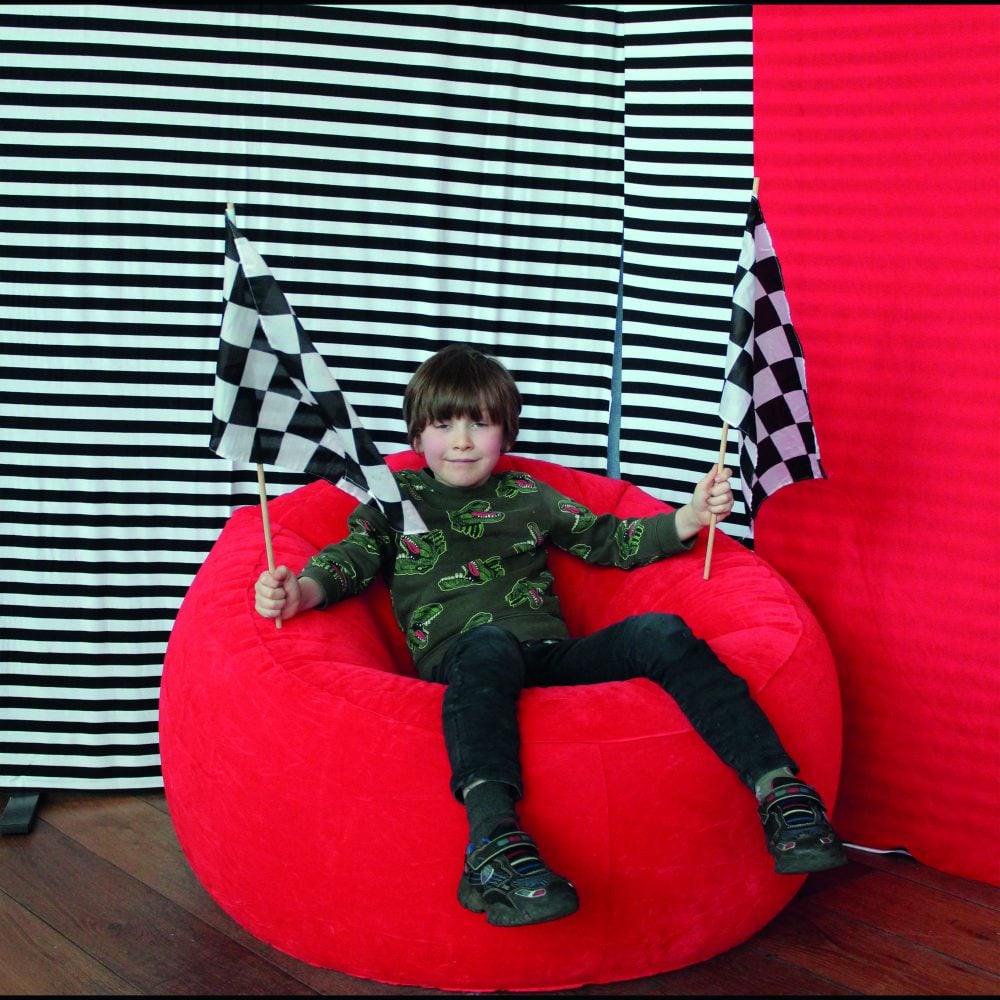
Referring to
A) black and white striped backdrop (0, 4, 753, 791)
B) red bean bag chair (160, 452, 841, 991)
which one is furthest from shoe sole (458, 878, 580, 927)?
black and white striped backdrop (0, 4, 753, 791)

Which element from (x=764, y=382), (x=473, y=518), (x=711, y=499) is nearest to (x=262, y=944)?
(x=473, y=518)

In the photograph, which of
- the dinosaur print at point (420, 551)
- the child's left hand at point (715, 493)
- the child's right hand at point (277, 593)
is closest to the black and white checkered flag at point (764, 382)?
the child's left hand at point (715, 493)

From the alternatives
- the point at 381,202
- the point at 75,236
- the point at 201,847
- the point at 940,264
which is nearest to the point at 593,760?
the point at 201,847

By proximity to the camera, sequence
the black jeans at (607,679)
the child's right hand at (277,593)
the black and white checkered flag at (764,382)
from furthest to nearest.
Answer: the black and white checkered flag at (764,382), the child's right hand at (277,593), the black jeans at (607,679)

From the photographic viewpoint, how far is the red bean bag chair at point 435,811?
60.1 inches

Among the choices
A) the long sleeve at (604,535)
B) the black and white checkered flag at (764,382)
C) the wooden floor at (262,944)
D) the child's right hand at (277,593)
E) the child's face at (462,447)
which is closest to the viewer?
the wooden floor at (262,944)

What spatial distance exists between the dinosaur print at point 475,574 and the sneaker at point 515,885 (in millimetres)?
608

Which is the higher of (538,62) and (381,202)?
(538,62)

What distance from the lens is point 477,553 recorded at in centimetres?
202

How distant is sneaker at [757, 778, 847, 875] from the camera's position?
4.87ft

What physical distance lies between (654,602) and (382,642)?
1.71ft

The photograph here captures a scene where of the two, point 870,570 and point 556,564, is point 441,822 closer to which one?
point 556,564

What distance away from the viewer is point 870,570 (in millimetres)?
2082

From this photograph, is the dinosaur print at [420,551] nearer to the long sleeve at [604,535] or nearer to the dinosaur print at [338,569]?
the dinosaur print at [338,569]
